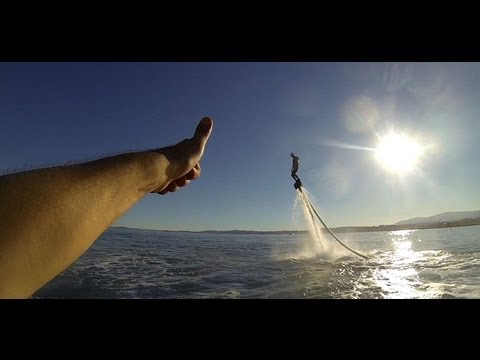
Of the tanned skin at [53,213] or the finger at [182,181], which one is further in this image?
the finger at [182,181]

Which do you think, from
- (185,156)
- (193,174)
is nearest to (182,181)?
(193,174)

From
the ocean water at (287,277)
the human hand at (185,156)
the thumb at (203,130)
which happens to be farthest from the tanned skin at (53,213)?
the ocean water at (287,277)

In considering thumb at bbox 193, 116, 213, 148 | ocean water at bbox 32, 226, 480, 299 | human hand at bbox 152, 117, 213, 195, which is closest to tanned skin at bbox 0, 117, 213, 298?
human hand at bbox 152, 117, 213, 195

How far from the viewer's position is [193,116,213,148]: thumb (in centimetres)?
138

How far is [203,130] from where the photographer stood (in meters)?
1.41

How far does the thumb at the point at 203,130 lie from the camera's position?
4.52 feet

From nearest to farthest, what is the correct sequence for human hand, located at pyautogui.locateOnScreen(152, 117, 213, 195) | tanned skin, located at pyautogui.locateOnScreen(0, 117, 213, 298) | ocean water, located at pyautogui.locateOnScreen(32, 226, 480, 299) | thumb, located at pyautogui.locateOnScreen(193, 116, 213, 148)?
tanned skin, located at pyautogui.locateOnScreen(0, 117, 213, 298) → human hand, located at pyautogui.locateOnScreen(152, 117, 213, 195) → thumb, located at pyautogui.locateOnScreen(193, 116, 213, 148) → ocean water, located at pyautogui.locateOnScreen(32, 226, 480, 299)

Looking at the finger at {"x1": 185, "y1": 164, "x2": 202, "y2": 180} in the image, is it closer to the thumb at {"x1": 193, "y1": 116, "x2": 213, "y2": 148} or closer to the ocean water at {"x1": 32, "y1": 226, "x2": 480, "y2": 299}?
the thumb at {"x1": 193, "y1": 116, "x2": 213, "y2": 148}

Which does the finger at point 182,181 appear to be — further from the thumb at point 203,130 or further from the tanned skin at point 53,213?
the tanned skin at point 53,213

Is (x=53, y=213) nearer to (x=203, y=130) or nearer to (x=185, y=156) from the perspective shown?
(x=185, y=156)

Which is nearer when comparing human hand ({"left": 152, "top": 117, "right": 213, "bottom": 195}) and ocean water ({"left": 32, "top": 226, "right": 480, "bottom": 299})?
human hand ({"left": 152, "top": 117, "right": 213, "bottom": 195})
